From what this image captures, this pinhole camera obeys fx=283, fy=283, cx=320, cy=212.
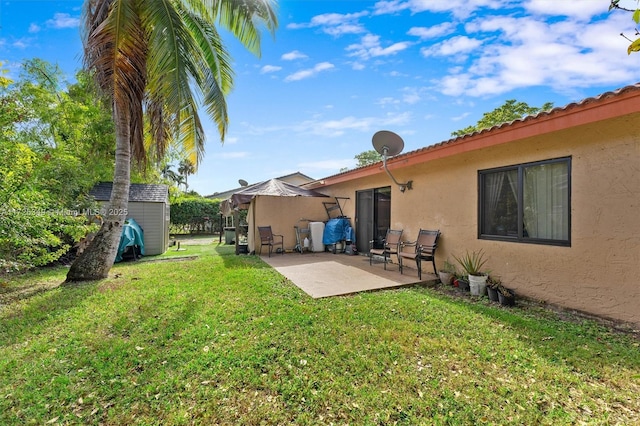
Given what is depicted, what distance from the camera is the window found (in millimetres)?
4746

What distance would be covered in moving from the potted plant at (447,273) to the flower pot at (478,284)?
0.71m

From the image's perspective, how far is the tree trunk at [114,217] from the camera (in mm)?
6855

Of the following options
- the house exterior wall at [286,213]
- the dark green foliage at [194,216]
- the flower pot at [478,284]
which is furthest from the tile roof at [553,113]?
the dark green foliage at [194,216]

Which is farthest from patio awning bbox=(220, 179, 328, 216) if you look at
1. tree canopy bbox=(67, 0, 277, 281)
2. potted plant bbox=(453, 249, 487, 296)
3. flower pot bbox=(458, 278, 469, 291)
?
flower pot bbox=(458, 278, 469, 291)

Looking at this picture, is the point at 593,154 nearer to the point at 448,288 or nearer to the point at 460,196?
the point at 460,196

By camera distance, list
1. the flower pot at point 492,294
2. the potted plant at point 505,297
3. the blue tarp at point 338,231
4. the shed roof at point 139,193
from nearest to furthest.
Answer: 1. the potted plant at point 505,297
2. the flower pot at point 492,294
3. the blue tarp at point 338,231
4. the shed roof at point 139,193

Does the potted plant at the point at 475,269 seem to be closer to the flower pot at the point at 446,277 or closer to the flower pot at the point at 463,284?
the flower pot at the point at 463,284

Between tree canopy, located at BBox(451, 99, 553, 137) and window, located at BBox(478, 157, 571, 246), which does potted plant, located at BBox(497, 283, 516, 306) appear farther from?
tree canopy, located at BBox(451, 99, 553, 137)

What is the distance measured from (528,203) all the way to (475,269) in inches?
65.8

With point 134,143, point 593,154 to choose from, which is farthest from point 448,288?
point 134,143

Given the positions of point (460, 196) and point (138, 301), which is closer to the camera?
point (138, 301)

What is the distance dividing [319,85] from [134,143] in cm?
646

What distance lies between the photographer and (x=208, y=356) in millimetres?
3266

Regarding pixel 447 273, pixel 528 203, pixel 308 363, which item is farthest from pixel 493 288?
pixel 308 363
